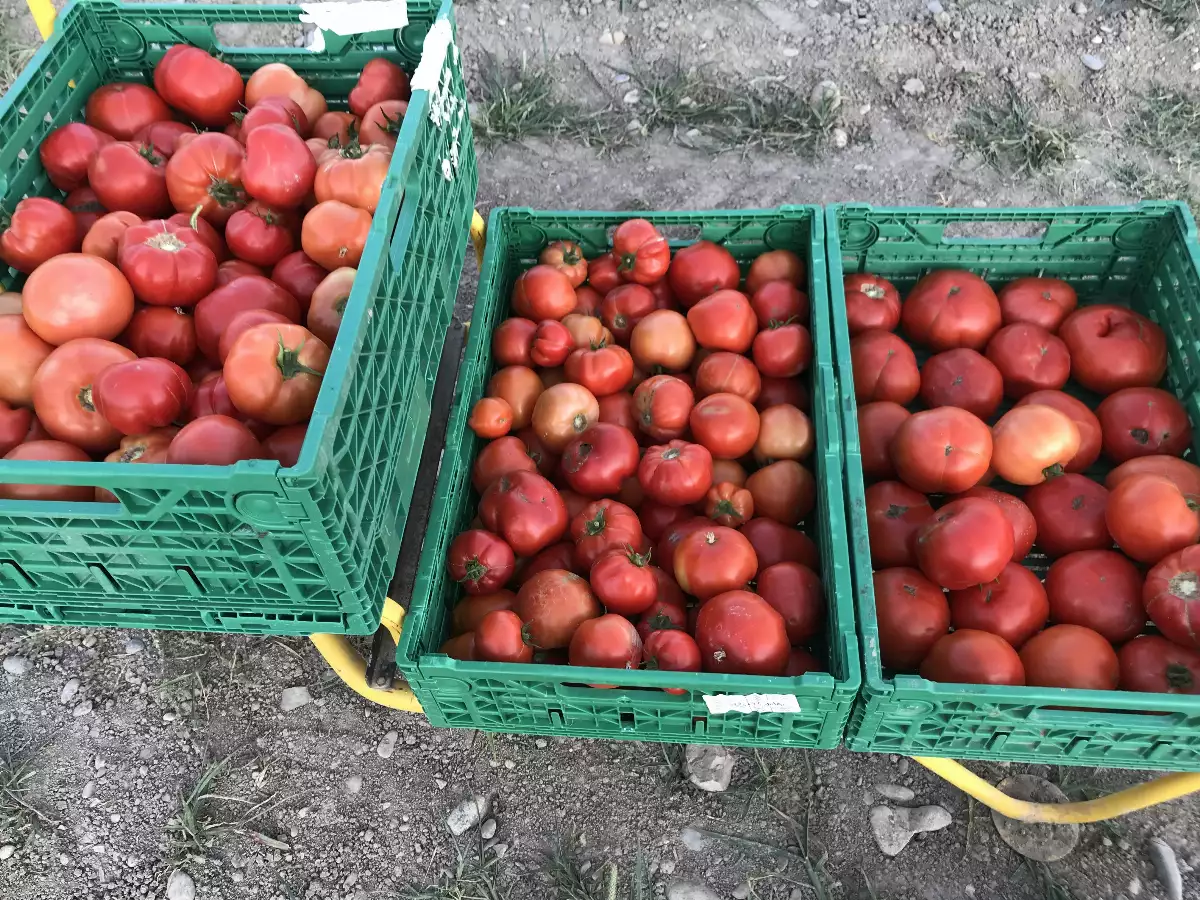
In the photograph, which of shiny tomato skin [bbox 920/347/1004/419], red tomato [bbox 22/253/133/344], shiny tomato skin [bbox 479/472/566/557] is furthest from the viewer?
shiny tomato skin [bbox 920/347/1004/419]

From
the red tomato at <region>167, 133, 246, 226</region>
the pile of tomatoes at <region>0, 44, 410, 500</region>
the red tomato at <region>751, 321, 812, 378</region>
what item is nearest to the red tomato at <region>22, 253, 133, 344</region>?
the pile of tomatoes at <region>0, 44, 410, 500</region>

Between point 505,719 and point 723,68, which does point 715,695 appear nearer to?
point 505,719

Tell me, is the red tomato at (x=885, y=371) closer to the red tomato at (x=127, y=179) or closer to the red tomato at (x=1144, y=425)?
the red tomato at (x=1144, y=425)

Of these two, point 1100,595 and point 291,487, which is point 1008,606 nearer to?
point 1100,595

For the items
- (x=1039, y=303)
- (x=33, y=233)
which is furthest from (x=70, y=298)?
(x=1039, y=303)

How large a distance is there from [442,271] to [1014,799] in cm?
207

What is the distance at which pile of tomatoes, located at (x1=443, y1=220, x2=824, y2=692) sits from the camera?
211 centimetres

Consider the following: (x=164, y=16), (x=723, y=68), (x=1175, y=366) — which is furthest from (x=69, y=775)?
(x=723, y=68)

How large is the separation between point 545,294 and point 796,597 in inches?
46.4

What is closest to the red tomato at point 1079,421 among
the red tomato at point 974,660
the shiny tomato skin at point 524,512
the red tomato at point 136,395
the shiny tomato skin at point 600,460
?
the red tomato at point 974,660

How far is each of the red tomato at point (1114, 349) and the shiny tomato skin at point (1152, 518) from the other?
51 centimetres

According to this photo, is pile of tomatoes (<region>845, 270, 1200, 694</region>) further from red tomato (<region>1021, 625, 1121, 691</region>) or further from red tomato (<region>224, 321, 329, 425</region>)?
red tomato (<region>224, 321, 329, 425</region>)

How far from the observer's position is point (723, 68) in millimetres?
4645

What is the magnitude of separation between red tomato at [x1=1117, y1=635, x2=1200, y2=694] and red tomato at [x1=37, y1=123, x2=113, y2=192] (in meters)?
2.90
